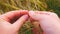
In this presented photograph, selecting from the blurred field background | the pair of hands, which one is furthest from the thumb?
the blurred field background

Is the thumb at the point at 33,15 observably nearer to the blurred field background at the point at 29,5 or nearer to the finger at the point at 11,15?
the finger at the point at 11,15

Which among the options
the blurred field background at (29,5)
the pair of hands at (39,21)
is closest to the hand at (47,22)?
the pair of hands at (39,21)

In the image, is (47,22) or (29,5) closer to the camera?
(47,22)

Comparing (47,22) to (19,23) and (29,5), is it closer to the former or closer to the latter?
(19,23)

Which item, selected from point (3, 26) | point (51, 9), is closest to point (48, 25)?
point (3, 26)

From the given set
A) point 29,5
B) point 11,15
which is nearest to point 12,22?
point 11,15

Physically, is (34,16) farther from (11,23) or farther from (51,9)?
(51,9)
